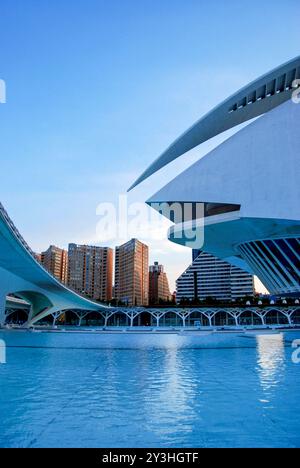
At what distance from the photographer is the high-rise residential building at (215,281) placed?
111 metres

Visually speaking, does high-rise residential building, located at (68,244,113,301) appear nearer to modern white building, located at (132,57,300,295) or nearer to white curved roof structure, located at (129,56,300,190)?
modern white building, located at (132,57,300,295)

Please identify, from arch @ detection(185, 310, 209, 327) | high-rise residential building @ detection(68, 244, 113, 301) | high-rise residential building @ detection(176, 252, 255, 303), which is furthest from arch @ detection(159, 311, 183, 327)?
high-rise residential building @ detection(68, 244, 113, 301)

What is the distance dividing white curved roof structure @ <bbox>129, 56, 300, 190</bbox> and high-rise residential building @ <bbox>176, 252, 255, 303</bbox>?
302ft

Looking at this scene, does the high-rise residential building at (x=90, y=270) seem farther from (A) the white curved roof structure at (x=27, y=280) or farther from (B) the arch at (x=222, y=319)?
(B) the arch at (x=222, y=319)

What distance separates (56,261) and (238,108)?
378ft

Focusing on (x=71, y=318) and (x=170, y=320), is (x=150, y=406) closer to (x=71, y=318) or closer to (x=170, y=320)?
(x=170, y=320)

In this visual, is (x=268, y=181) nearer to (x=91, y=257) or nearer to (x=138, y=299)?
(x=138, y=299)

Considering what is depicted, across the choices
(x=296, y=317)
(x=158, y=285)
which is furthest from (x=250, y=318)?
(x=158, y=285)

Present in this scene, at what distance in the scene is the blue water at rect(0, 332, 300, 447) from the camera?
448cm

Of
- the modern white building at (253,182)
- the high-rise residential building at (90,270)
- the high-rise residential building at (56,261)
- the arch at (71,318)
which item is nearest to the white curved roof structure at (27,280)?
the modern white building at (253,182)

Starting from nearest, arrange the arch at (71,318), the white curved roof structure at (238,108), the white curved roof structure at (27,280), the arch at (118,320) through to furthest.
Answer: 1. the white curved roof structure at (238,108)
2. the white curved roof structure at (27,280)
3. the arch at (118,320)
4. the arch at (71,318)

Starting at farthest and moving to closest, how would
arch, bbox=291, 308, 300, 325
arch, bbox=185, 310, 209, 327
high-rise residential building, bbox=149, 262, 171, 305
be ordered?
high-rise residential building, bbox=149, 262, 171, 305, arch, bbox=185, 310, 209, 327, arch, bbox=291, 308, 300, 325

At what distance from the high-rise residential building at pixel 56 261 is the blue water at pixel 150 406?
121 meters

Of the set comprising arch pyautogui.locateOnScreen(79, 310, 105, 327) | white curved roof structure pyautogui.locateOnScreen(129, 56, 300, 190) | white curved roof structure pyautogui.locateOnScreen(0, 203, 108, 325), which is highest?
white curved roof structure pyautogui.locateOnScreen(129, 56, 300, 190)
